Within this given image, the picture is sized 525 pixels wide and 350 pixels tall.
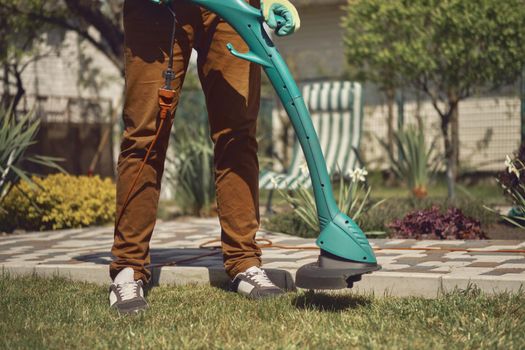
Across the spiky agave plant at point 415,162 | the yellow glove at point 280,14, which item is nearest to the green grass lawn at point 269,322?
the yellow glove at point 280,14

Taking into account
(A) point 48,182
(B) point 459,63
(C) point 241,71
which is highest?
(B) point 459,63

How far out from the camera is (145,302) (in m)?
3.98

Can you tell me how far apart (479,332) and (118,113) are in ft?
42.5

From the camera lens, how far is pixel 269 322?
3.66m

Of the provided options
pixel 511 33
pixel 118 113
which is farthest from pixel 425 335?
pixel 118 113

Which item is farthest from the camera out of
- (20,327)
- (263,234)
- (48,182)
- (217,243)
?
(48,182)

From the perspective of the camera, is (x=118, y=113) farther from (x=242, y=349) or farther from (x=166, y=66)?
(x=242, y=349)

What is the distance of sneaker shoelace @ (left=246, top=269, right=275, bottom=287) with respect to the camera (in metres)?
4.18

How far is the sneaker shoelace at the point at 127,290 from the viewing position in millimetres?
3992

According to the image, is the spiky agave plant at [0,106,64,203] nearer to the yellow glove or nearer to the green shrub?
the green shrub

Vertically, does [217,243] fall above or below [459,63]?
below

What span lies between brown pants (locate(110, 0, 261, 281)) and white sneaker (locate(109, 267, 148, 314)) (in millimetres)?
62

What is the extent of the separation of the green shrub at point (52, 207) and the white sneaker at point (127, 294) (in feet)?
12.4

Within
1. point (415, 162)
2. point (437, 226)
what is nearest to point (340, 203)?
point (437, 226)
